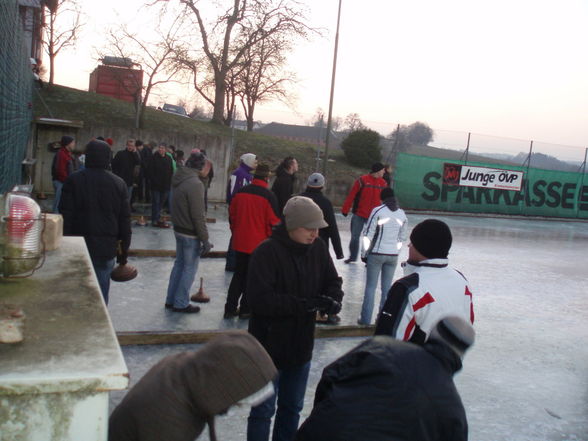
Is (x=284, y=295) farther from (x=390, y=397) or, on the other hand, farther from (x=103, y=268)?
(x=103, y=268)

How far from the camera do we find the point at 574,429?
4.93m

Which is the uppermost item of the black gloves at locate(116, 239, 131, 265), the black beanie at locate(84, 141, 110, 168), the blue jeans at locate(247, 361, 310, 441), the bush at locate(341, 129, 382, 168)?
the bush at locate(341, 129, 382, 168)

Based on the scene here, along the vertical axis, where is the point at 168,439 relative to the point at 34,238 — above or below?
below

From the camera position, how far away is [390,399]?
1.67 m

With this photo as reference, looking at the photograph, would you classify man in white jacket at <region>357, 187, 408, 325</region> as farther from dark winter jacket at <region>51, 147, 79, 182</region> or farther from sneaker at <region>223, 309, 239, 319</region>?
dark winter jacket at <region>51, 147, 79, 182</region>

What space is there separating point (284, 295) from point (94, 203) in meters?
2.47

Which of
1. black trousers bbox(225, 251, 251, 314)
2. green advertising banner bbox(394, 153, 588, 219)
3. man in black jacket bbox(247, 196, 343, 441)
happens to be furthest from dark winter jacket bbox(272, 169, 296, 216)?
green advertising banner bbox(394, 153, 588, 219)

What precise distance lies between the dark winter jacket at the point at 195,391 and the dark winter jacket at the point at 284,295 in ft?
6.01

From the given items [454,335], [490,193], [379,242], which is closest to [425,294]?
[454,335]

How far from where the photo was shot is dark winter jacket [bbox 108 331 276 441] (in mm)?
1880

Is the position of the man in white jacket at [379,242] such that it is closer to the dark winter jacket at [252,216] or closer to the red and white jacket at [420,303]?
the dark winter jacket at [252,216]

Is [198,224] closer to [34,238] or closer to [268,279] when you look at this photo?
[268,279]

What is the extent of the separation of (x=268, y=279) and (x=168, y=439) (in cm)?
201

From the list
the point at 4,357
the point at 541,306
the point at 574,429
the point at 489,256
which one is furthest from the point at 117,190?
the point at 489,256
